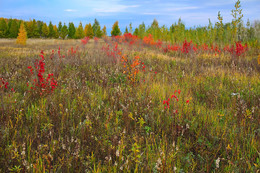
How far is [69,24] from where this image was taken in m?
50.8

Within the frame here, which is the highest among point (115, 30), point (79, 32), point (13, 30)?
point (115, 30)

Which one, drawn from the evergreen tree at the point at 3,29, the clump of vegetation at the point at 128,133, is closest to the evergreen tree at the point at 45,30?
the evergreen tree at the point at 3,29

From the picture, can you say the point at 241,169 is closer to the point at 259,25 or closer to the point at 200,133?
the point at 200,133

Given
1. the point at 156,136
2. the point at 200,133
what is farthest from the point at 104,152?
the point at 200,133

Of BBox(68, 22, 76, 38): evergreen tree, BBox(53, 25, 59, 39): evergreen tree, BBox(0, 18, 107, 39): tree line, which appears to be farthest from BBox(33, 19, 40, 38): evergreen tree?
BBox(68, 22, 76, 38): evergreen tree

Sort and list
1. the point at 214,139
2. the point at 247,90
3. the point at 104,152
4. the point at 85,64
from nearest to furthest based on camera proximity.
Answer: the point at 104,152 → the point at 214,139 → the point at 247,90 → the point at 85,64

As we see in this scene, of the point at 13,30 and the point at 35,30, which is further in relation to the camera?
the point at 35,30

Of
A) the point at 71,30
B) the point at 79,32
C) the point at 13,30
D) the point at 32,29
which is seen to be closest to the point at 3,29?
the point at 13,30

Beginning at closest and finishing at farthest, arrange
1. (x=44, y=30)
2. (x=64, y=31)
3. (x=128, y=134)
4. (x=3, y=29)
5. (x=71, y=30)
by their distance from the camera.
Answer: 1. (x=128, y=134)
2. (x=3, y=29)
3. (x=44, y=30)
4. (x=64, y=31)
5. (x=71, y=30)

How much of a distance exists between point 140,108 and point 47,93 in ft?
6.96

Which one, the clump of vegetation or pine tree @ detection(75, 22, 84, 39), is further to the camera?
pine tree @ detection(75, 22, 84, 39)

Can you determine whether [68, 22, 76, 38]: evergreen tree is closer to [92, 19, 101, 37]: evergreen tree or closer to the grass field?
[92, 19, 101, 37]: evergreen tree

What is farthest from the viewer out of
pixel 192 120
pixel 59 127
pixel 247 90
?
pixel 247 90

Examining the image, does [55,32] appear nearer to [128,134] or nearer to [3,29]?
Answer: [3,29]
